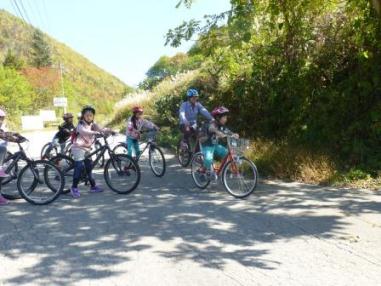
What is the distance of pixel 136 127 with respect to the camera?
36.0 ft

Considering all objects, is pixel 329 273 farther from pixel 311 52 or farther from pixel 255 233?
pixel 311 52

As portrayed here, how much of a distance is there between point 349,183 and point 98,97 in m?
99.2

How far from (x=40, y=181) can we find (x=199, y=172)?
2.78 m

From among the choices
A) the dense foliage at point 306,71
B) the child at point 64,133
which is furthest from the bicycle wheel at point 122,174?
the dense foliage at point 306,71

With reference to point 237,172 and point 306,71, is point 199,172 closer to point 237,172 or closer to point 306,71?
point 237,172

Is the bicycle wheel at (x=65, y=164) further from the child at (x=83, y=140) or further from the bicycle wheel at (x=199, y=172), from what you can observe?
the bicycle wheel at (x=199, y=172)

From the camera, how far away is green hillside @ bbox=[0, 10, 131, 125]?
4532cm

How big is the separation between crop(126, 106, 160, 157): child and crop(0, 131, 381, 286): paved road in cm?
232

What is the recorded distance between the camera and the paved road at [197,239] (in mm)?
A: 4898

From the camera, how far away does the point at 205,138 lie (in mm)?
9133

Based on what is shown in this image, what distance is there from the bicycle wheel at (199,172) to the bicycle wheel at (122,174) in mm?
1074

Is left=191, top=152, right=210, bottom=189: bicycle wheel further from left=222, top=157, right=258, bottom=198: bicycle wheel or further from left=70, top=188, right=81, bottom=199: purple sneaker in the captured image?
left=70, top=188, right=81, bottom=199: purple sneaker

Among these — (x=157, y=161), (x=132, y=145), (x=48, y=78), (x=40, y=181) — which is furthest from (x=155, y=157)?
(x=48, y=78)

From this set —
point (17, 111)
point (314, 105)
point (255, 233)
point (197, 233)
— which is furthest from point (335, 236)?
point (17, 111)
